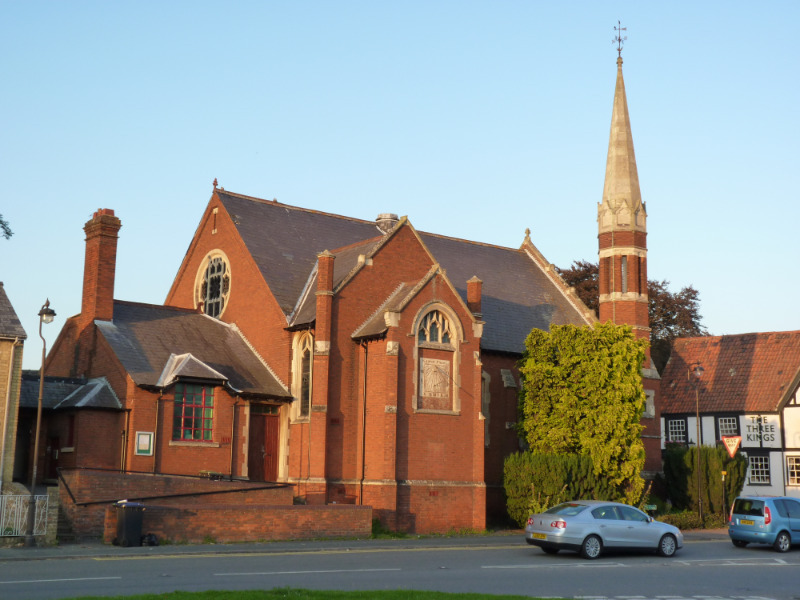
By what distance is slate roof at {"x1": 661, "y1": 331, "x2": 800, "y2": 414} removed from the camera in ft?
164

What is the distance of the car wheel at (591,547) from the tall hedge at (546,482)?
27.2ft

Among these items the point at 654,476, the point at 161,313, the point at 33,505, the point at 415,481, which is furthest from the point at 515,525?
the point at 33,505

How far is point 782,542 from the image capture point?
26656 mm

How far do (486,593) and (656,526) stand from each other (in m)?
10.3

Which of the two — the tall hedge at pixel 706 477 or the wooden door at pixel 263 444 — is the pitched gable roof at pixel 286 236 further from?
the tall hedge at pixel 706 477

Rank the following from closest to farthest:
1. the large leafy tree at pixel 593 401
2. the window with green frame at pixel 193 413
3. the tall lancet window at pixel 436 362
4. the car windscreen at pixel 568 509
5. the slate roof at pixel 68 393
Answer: the car windscreen at pixel 568 509 < the slate roof at pixel 68 393 < the window with green frame at pixel 193 413 < the tall lancet window at pixel 436 362 < the large leafy tree at pixel 593 401

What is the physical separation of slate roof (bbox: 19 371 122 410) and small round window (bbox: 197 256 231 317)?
25.2 feet

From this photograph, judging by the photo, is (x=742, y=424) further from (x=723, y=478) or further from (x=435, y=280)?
(x=435, y=280)

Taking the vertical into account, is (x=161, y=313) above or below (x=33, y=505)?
above

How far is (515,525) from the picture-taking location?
3528 cm

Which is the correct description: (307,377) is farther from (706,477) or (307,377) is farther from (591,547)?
(706,477)

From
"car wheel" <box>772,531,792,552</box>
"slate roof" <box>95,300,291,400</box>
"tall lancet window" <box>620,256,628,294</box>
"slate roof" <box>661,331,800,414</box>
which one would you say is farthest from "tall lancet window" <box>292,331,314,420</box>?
"slate roof" <box>661,331,800,414</box>

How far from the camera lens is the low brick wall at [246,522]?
76.8 ft

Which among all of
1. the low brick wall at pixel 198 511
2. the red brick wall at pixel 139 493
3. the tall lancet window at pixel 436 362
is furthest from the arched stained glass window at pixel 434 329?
the red brick wall at pixel 139 493
